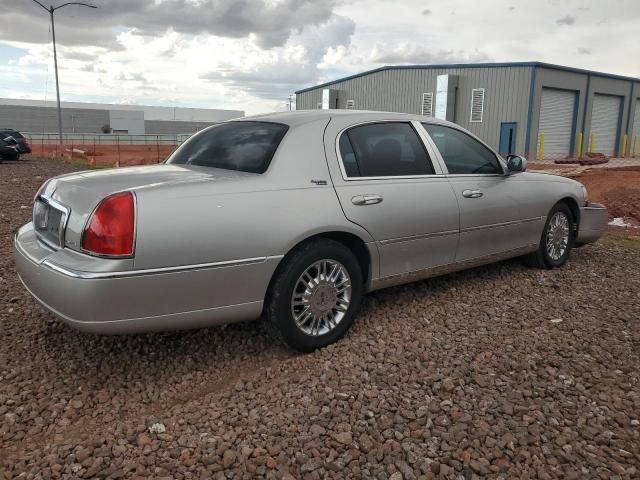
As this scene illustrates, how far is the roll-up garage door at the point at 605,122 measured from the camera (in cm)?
3073

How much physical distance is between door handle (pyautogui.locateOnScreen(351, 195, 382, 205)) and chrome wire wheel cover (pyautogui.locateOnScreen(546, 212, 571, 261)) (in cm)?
258

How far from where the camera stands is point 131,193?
3043 millimetres

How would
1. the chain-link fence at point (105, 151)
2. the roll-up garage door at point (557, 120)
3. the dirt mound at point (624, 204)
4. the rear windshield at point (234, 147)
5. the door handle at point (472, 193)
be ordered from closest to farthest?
the rear windshield at point (234, 147) < the door handle at point (472, 193) < the dirt mound at point (624, 204) < the roll-up garage door at point (557, 120) < the chain-link fence at point (105, 151)

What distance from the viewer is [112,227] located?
2979 millimetres

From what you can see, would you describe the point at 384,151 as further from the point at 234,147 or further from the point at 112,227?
the point at 112,227

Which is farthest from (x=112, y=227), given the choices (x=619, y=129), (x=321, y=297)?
(x=619, y=129)

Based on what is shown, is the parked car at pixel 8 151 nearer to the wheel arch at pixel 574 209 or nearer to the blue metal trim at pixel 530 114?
the blue metal trim at pixel 530 114

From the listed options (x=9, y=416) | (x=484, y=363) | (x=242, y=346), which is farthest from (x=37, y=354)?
(x=484, y=363)

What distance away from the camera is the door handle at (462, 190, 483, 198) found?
4670mm

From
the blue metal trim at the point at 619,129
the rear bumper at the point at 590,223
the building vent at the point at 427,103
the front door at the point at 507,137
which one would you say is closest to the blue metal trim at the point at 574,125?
the front door at the point at 507,137

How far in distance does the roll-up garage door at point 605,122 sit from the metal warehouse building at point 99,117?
67.9 metres

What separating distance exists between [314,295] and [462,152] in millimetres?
2102

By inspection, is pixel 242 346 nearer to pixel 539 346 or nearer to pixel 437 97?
pixel 539 346

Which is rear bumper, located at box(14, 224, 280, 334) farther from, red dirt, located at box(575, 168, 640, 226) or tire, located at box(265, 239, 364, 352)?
red dirt, located at box(575, 168, 640, 226)
